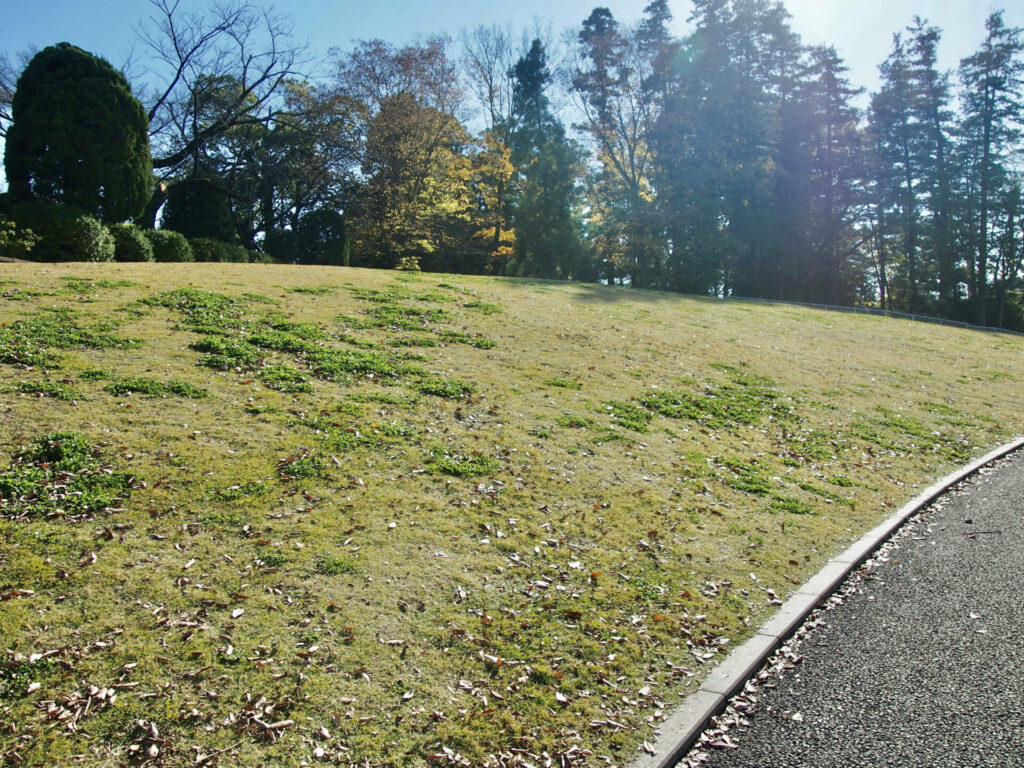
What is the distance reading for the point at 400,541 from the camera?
5.27 metres

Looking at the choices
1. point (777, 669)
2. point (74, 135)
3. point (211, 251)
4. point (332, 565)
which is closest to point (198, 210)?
point (211, 251)

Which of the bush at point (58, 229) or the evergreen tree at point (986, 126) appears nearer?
the bush at point (58, 229)

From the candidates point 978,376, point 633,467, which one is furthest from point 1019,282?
point 633,467

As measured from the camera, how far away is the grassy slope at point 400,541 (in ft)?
11.4

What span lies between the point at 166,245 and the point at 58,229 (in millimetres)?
3259

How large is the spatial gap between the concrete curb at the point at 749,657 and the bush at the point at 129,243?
17182mm

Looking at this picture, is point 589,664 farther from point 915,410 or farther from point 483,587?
point 915,410

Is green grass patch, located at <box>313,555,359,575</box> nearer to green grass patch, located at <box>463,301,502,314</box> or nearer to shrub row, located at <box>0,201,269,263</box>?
green grass patch, located at <box>463,301,502,314</box>

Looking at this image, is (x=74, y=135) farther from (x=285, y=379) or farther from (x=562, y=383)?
(x=562, y=383)

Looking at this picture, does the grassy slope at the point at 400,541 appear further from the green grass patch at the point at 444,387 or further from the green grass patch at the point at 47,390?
the green grass patch at the point at 444,387

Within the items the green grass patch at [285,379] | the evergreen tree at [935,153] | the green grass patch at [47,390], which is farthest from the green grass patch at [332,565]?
the evergreen tree at [935,153]

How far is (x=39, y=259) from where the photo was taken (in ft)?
47.7

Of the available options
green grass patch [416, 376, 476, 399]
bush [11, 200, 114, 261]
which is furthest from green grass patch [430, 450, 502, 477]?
bush [11, 200, 114, 261]

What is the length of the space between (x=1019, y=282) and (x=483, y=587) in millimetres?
46176
